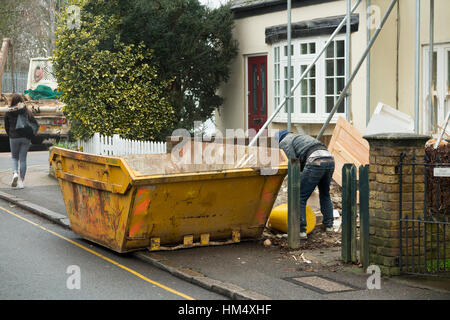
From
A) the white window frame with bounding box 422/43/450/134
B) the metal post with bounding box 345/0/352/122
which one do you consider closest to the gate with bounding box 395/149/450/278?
the metal post with bounding box 345/0/352/122

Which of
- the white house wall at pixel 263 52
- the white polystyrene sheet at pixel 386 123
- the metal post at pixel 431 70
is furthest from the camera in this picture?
the white house wall at pixel 263 52

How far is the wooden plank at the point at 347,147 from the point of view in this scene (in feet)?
37.5

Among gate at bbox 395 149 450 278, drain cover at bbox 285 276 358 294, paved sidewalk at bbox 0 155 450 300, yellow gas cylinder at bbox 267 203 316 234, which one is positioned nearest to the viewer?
paved sidewalk at bbox 0 155 450 300

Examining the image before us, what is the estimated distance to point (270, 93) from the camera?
16.5 meters

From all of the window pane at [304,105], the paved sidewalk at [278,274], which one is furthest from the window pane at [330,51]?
the paved sidewalk at [278,274]

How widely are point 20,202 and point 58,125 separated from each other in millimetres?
10439

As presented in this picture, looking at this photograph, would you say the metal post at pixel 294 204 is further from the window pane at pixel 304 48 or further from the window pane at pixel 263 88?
the window pane at pixel 263 88

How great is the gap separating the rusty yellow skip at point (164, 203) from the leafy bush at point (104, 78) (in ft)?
21.8

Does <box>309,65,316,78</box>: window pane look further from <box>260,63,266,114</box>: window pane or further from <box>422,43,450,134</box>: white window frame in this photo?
<box>422,43,450,134</box>: white window frame

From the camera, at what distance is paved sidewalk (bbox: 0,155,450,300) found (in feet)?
21.2

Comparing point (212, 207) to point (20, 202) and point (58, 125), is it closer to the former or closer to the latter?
point (20, 202)

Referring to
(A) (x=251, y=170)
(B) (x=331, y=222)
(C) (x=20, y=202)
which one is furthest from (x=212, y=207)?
(C) (x=20, y=202)

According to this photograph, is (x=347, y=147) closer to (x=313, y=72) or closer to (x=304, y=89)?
(x=313, y=72)

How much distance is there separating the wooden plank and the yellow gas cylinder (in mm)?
2504
